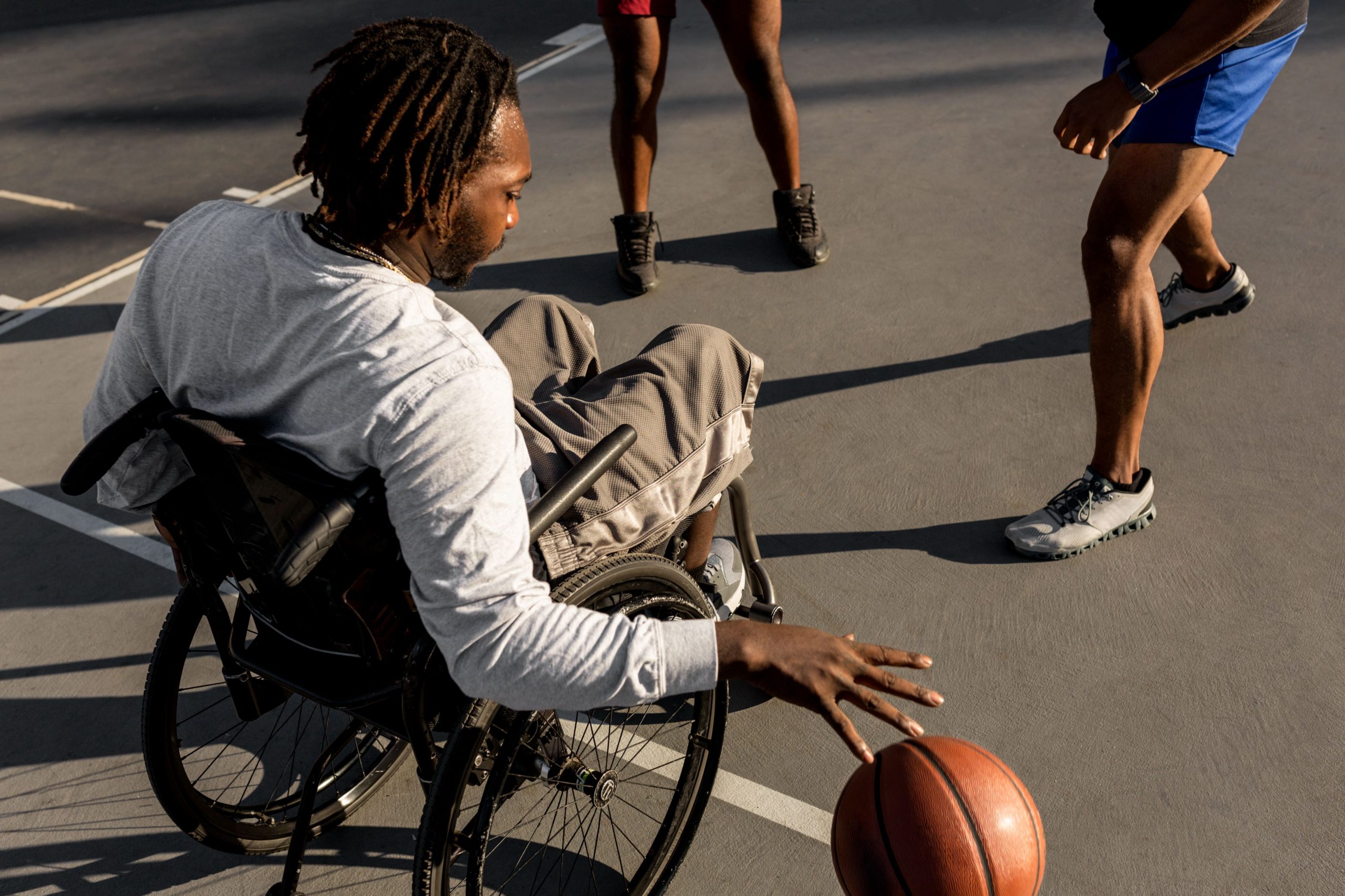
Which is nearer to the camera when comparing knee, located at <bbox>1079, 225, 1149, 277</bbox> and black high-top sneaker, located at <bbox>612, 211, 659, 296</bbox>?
knee, located at <bbox>1079, 225, 1149, 277</bbox>

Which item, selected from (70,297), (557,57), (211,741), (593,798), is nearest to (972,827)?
(593,798)

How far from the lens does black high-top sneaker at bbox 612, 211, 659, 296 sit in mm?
3732

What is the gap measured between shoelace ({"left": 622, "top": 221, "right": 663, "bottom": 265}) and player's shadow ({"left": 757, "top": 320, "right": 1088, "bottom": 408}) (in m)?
0.77

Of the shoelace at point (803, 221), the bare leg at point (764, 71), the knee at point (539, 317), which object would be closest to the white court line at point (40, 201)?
the bare leg at point (764, 71)

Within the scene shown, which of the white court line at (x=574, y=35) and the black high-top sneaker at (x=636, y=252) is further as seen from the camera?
the white court line at (x=574, y=35)

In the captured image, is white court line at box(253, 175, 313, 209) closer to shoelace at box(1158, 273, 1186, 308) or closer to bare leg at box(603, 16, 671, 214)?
bare leg at box(603, 16, 671, 214)

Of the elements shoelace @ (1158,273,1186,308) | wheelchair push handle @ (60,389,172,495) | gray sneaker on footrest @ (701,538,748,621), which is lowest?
shoelace @ (1158,273,1186,308)

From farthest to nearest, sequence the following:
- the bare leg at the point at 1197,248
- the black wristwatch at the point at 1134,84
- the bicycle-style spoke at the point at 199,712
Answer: the bare leg at the point at 1197,248
the bicycle-style spoke at the point at 199,712
the black wristwatch at the point at 1134,84

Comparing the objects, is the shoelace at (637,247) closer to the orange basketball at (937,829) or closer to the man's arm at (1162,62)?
the man's arm at (1162,62)

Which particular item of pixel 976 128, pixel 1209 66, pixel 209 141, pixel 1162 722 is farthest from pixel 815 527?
pixel 209 141

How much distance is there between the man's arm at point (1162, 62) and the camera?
82.3 inches

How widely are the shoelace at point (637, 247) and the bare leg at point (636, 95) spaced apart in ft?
0.31

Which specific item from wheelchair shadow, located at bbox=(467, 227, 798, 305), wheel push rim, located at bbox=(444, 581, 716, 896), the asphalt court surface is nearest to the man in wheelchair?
Answer: wheel push rim, located at bbox=(444, 581, 716, 896)

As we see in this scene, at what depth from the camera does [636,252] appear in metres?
3.75
